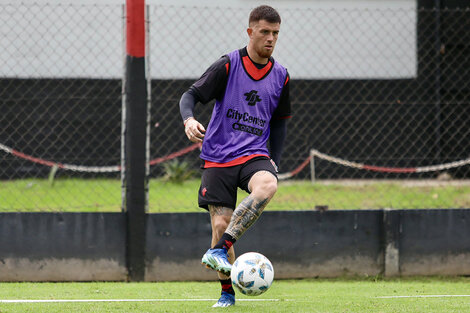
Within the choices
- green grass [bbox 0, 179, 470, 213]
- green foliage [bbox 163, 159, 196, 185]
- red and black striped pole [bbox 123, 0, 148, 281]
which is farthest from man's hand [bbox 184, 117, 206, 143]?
green foliage [bbox 163, 159, 196, 185]

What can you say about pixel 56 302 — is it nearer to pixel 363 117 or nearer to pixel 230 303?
pixel 230 303

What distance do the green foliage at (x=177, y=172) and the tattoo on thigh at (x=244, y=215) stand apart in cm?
558

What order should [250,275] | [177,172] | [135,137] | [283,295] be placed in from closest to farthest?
[250,275]
[283,295]
[135,137]
[177,172]

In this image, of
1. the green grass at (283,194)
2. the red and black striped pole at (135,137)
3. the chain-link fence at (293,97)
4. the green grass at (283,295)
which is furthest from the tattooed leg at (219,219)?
the chain-link fence at (293,97)

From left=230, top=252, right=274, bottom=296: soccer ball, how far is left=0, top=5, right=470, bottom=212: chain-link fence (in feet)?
19.7

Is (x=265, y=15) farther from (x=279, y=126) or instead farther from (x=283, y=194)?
(x=283, y=194)

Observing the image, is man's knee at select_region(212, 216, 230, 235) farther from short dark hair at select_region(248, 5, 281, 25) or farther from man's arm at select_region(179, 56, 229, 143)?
short dark hair at select_region(248, 5, 281, 25)

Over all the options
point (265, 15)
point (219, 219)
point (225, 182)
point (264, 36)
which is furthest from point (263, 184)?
point (265, 15)

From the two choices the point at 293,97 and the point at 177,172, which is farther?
the point at 293,97

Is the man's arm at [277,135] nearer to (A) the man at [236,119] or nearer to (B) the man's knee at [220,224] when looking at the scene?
(A) the man at [236,119]

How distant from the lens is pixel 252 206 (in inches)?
170

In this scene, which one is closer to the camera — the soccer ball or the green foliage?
the soccer ball

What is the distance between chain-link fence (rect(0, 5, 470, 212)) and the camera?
34.8 ft

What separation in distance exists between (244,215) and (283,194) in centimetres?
587
